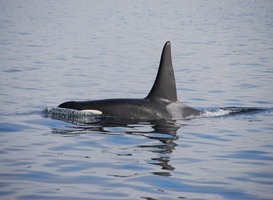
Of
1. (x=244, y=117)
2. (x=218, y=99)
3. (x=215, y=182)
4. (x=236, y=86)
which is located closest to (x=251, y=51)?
(x=236, y=86)

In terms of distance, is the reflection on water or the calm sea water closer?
the calm sea water

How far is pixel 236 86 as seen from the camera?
20234 millimetres

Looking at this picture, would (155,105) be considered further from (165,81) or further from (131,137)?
(131,137)

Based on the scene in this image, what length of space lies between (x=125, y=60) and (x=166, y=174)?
1895 cm

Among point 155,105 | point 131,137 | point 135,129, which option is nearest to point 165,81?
point 155,105

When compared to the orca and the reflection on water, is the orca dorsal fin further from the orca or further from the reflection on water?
the reflection on water

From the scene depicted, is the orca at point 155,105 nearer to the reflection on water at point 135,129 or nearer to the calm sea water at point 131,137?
the reflection on water at point 135,129

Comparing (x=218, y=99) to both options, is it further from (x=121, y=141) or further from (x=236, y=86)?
(x=121, y=141)

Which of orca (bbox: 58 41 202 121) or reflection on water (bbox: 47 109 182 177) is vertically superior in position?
orca (bbox: 58 41 202 121)

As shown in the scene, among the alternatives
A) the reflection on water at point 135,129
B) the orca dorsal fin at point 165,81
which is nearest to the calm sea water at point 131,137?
the reflection on water at point 135,129

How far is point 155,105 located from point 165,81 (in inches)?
22.2

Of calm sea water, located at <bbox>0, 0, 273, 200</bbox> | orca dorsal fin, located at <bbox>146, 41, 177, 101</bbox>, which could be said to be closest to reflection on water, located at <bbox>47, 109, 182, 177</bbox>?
calm sea water, located at <bbox>0, 0, 273, 200</bbox>

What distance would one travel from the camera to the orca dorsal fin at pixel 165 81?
13664 mm

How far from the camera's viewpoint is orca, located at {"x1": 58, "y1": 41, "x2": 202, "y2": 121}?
43.9ft
